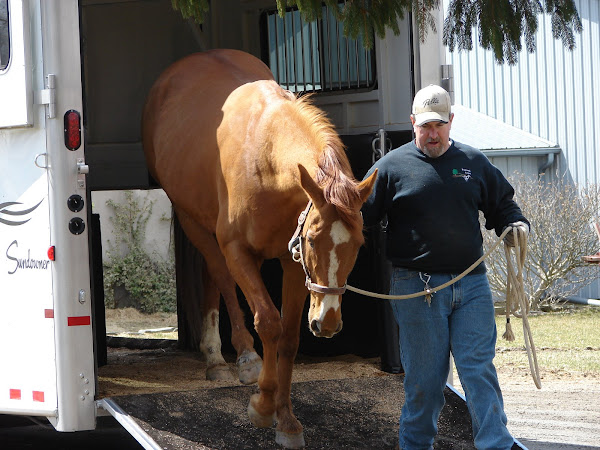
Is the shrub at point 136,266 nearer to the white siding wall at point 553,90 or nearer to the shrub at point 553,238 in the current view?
the shrub at point 553,238

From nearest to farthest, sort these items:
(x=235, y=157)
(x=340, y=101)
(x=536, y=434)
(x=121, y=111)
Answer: (x=235, y=157)
(x=340, y=101)
(x=536, y=434)
(x=121, y=111)

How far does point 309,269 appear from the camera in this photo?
381 cm

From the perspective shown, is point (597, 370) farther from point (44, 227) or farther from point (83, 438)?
point (44, 227)

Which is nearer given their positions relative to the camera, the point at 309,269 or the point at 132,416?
the point at 309,269

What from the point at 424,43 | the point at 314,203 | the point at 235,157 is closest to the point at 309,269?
the point at 314,203

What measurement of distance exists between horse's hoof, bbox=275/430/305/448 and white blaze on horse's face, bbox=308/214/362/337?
81cm

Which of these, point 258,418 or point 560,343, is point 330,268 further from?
point 560,343

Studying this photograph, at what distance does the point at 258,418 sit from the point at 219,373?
0.86m

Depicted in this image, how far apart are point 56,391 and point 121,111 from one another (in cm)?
338

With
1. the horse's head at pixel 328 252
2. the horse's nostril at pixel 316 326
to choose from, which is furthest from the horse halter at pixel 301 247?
the horse's nostril at pixel 316 326

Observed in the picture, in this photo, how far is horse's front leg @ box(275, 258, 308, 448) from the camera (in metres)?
4.36

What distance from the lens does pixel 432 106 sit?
4.15 metres

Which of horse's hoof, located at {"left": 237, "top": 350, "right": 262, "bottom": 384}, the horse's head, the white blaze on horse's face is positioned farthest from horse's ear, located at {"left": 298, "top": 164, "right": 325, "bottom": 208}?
horse's hoof, located at {"left": 237, "top": 350, "right": 262, "bottom": 384}

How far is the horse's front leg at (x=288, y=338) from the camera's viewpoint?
14.3 ft
